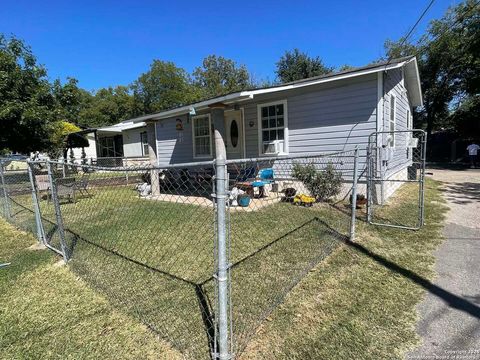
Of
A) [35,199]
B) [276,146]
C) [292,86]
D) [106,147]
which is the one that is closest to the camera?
[35,199]

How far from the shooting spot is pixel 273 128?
870cm

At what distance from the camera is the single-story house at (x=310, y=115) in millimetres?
6930

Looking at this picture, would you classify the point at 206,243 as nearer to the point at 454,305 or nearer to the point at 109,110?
the point at 454,305

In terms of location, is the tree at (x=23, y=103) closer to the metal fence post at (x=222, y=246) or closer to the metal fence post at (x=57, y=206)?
the metal fence post at (x=57, y=206)

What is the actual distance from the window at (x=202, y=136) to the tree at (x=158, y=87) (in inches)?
1117

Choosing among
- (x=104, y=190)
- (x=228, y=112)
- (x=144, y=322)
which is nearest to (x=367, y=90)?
(x=228, y=112)

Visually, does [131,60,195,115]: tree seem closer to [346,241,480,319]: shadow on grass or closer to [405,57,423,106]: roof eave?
[405,57,423,106]: roof eave

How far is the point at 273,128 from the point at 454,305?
6.63 m

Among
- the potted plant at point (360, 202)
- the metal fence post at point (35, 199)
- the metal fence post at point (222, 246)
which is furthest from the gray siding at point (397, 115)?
the metal fence post at point (35, 199)

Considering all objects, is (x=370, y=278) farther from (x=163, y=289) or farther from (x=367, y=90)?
(x=367, y=90)

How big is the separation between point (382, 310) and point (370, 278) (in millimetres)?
654

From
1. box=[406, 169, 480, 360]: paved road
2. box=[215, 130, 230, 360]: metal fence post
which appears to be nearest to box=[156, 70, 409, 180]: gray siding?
box=[406, 169, 480, 360]: paved road

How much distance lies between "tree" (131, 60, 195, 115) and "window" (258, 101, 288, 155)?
30713 mm

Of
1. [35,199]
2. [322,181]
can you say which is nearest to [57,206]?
[35,199]
